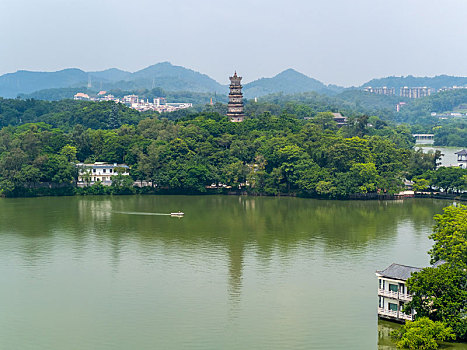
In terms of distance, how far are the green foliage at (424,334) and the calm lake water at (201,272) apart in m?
0.52

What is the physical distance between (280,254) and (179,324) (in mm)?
8322

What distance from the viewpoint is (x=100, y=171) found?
45000mm

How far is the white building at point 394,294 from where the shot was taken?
61.0 ft

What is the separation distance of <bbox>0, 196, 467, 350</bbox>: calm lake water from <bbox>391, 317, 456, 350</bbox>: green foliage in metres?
0.52

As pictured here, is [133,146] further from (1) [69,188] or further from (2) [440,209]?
(2) [440,209]

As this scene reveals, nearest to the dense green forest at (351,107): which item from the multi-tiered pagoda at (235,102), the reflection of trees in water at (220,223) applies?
the multi-tiered pagoda at (235,102)

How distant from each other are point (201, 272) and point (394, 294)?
7.48 metres

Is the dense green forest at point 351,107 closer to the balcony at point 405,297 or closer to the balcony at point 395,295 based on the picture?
the balcony at point 395,295

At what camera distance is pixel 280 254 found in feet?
87.2

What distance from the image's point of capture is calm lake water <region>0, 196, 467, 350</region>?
60.1ft

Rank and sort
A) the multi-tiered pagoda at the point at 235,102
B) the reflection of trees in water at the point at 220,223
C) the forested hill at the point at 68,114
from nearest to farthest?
the reflection of trees in water at the point at 220,223
the multi-tiered pagoda at the point at 235,102
the forested hill at the point at 68,114

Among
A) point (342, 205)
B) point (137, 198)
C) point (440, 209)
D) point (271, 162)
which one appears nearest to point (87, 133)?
point (137, 198)

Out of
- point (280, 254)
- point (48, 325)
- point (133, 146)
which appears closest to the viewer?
point (48, 325)

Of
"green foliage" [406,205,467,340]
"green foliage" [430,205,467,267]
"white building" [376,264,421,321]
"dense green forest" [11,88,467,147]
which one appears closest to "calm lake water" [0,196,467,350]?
"white building" [376,264,421,321]
